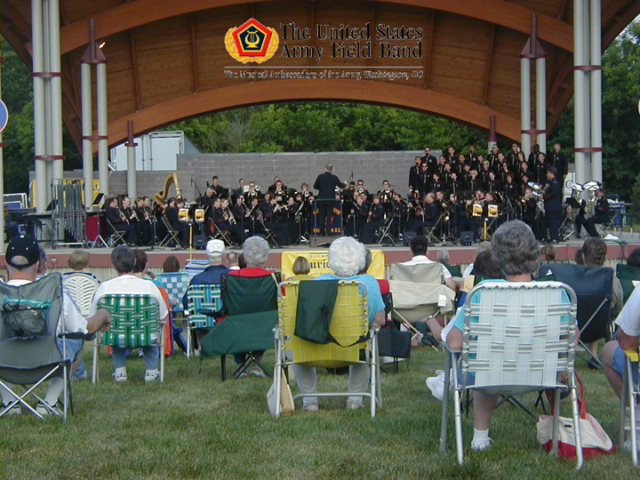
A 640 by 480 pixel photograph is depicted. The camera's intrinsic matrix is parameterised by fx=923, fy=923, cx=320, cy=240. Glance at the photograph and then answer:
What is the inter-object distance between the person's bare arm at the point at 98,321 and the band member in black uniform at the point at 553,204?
1232cm

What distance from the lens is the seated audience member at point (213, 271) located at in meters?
8.50

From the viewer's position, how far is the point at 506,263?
15.3 ft

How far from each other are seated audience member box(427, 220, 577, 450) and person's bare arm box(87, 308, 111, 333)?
255 cm

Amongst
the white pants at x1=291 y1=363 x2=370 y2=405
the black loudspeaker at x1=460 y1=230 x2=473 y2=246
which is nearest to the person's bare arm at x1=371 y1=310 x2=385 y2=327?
the white pants at x1=291 y1=363 x2=370 y2=405

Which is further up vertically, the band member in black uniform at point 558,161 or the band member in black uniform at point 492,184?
the band member in black uniform at point 558,161

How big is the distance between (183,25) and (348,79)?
4559 mm

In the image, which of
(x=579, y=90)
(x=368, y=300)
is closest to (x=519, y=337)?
(x=368, y=300)

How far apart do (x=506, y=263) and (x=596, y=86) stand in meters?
16.6

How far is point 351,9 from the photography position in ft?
79.4

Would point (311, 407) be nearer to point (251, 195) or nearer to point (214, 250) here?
point (214, 250)

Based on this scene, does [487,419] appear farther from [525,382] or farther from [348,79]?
[348,79]

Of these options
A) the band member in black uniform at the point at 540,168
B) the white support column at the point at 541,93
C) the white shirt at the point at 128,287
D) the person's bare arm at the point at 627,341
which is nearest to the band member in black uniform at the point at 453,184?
the band member in black uniform at the point at 540,168

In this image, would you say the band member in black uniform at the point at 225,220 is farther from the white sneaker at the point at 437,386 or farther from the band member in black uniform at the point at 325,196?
the white sneaker at the point at 437,386

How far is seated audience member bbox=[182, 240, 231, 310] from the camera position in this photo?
27.9 feet
